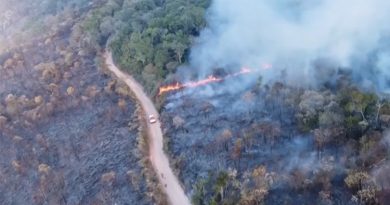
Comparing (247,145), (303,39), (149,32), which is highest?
(149,32)

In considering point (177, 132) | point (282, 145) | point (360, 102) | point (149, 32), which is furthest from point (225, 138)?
point (149, 32)

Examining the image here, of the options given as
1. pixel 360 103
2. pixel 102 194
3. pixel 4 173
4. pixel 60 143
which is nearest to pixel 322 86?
pixel 360 103

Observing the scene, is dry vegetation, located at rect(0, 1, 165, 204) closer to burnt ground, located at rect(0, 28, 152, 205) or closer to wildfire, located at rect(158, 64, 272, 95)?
burnt ground, located at rect(0, 28, 152, 205)

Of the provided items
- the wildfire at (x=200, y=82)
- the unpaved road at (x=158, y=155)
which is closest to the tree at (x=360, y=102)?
the wildfire at (x=200, y=82)

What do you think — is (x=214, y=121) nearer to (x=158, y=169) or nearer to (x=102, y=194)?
(x=158, y=169)

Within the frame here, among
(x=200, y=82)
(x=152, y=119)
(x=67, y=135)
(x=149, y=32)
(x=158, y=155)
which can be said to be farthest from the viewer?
(x=149, y=32)

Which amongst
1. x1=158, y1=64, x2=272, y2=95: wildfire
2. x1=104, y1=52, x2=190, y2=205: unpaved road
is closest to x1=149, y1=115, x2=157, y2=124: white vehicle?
x1=104, y1=52, x2=190, y2=205: unpaved road

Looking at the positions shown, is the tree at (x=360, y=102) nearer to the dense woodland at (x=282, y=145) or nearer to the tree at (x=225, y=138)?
the dense woodland at (x=282, y=145)

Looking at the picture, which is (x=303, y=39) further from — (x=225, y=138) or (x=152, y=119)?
(x=152, y=119)
